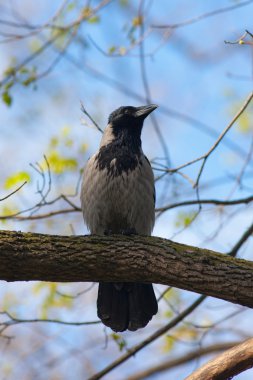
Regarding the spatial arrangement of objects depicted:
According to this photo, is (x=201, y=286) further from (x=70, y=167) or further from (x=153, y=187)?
(x=70, y=167)

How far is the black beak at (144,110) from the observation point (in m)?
6.46

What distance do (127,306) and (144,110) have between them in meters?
1.98

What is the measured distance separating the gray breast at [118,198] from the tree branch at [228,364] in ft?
6.48

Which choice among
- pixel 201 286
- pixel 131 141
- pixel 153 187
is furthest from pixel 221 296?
pixel 131 141

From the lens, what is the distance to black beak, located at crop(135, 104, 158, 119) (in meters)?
6.46

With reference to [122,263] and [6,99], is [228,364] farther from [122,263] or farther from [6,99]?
[6,99]

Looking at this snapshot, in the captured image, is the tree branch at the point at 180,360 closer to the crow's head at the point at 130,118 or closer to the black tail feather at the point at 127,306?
the black tail feather at the point at 127,306

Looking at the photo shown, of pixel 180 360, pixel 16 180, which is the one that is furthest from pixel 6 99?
pixel 180 360

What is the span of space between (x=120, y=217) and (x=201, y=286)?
1.66m

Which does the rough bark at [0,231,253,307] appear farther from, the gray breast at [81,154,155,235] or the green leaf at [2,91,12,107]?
the green leaf at [2,91,12,107]

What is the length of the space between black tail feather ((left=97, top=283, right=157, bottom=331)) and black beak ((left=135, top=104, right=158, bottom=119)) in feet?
5.70

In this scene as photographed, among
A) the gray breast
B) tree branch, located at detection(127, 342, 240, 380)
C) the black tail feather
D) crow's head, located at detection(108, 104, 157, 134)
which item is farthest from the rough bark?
tree branch, located at detection(127, 342, 240, 380)

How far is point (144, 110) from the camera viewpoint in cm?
656

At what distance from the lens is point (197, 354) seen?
734 cm
